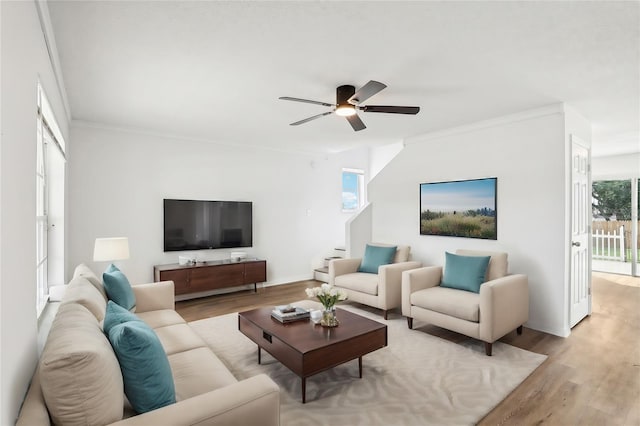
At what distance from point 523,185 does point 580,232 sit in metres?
0.90

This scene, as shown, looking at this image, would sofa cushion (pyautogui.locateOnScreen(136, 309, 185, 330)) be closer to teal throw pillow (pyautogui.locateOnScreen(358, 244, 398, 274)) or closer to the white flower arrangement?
the white flower arrangement

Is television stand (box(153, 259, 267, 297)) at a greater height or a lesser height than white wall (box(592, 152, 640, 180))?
lesser

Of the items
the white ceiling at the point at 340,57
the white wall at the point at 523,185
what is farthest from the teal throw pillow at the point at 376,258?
the white ceiling at the point at 340,57

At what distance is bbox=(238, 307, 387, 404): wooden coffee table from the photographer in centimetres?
230

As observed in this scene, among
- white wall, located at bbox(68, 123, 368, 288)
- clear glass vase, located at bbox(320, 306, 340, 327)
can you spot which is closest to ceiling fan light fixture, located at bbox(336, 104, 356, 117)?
clear glass vase, located at bbox(320, 306, 340, 327)

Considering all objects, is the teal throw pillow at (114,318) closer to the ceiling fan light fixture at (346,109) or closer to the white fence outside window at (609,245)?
the ceiling fan light fixture at (346,109)

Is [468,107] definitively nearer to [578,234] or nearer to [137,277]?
[578,234]

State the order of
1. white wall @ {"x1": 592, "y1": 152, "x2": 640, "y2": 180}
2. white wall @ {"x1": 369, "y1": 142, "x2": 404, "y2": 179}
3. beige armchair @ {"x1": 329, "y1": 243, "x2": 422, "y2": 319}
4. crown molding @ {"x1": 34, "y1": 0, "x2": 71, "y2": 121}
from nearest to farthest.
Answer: crown molding @ {"x1": 34, "y1": 0, "x2": 71, "y2": 121}, beige armchair @ {"x1": 329, "y1": 243, "x2": 422, "y2": 319}, white wall @ {"x1": 592, "y1": 152, "x2": 640, "y2": 180}, white wall @ {"x1": 369, "y1": 142, "x2": 404, "y2": 179}

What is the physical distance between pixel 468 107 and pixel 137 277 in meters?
4.75

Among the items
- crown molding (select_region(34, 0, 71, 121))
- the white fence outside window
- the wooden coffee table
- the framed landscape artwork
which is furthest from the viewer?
the white fence outside window

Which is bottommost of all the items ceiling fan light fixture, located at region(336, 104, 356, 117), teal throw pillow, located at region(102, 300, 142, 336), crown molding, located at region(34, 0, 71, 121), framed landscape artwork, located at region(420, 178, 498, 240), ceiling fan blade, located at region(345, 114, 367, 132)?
teal throw pillow, located at region(102, 300, 142, 336)

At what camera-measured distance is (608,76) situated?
9.33ft

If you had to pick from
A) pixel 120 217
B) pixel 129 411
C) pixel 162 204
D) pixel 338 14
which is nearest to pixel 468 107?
pixel 338 14

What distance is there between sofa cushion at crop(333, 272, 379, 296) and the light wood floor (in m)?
0.45
